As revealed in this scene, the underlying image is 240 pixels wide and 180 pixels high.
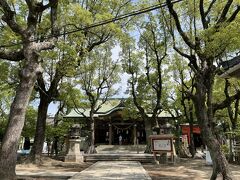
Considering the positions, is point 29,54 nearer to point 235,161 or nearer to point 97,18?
point 97,18

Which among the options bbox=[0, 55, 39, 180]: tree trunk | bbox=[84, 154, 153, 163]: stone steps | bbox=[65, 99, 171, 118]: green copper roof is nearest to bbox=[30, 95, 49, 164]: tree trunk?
bbox=[84, 154, 153, 163]: stone steps

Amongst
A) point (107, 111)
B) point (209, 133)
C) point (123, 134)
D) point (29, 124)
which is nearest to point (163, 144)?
point (209, 133)

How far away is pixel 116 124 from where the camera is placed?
3644 cm

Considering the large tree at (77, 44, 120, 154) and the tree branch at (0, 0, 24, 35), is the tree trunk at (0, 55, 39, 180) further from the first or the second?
the large tree at (77, 44, 120, 154)

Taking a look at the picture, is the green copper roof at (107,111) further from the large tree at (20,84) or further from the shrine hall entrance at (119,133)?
the large tree at (20,84)

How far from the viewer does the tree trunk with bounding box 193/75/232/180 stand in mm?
10065

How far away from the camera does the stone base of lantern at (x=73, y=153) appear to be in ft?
67.5

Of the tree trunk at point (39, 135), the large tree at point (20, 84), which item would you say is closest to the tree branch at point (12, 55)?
the large tree at point (20, 84)

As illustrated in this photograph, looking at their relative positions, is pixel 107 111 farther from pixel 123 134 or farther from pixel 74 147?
pixel 74 147

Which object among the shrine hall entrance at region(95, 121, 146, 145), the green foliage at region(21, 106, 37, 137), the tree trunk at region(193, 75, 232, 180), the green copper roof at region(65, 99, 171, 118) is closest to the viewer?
the tree trunk at region(193, 75, 232, 180)

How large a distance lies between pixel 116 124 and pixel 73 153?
1590 centimetres

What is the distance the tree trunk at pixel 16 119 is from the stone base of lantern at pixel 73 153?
1095 centimetres

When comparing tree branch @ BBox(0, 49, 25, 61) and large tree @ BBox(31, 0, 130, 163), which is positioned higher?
large tree @ BBox(31, 0, 130, 163)

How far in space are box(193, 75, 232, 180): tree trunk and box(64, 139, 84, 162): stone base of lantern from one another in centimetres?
1154
